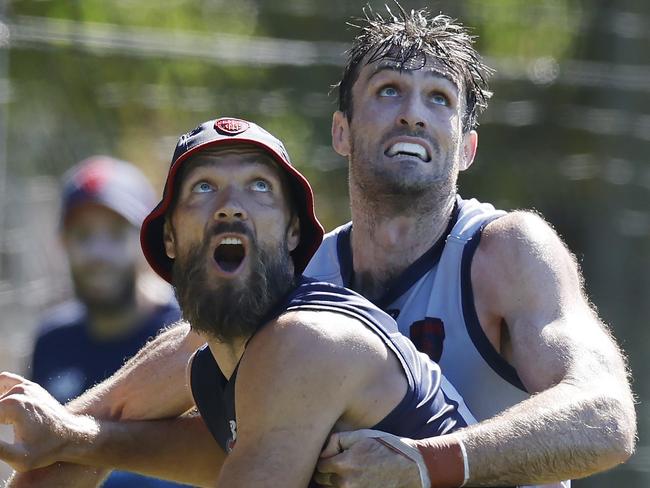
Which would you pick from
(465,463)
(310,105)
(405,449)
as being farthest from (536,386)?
(310,105)

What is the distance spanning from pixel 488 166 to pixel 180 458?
375cm

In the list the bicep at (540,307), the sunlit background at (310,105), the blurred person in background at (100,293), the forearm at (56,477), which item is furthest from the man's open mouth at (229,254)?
the sunlit background at (310,105)

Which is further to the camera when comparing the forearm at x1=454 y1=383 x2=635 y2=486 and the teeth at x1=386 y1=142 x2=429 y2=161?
the teeth at x1=386 y1=142 x2=429 y2=161

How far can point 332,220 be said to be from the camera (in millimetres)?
7543

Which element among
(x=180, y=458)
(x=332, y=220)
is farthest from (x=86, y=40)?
(x=180, y=458)

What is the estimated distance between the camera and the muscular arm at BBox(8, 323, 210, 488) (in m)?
4.08

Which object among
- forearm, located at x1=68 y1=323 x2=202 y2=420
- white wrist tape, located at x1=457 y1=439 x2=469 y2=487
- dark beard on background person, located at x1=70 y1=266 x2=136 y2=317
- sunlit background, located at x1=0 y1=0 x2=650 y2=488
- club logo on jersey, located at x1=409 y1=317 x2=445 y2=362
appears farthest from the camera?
sunlit background, located at x1=0 y1=0 x2=650 y2=488

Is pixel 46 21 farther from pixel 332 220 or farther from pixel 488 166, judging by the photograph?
pixel 488 166

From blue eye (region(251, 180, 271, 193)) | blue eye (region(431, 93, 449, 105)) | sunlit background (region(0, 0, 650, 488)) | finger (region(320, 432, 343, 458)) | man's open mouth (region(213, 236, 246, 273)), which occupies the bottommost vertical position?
finger (region(320, 432, 343, 458))

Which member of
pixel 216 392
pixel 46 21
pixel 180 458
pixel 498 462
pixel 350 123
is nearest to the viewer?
pixel 498 462

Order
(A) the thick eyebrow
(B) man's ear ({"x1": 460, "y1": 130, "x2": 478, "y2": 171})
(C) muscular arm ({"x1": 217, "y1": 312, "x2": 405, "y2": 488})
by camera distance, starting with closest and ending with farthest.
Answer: (C) muscular arm ({"x1": 217, "y1": 312, "x2": 405, "y2": 488})
(A) the thick eyebrow
(B) man's ear ({"x1": 460, "y1": 130, "x2": 478, "y2": 171})

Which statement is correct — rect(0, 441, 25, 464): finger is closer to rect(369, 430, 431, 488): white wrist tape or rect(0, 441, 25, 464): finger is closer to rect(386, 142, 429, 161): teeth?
rect(369, 430, 431, 488): white wrist tape

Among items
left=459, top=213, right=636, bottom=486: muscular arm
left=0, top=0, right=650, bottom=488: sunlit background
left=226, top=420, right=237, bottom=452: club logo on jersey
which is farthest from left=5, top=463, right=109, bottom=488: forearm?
left=0, top=0, right=650, bottom=488: sunlit background

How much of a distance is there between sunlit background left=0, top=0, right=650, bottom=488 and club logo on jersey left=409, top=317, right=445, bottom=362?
3365 millimetres
